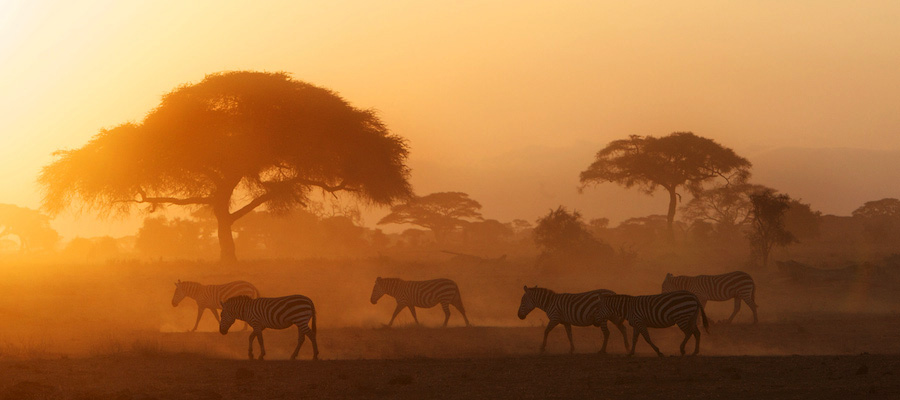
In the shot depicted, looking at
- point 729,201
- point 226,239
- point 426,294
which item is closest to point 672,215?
point 729,201

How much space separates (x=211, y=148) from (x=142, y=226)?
34.1 m

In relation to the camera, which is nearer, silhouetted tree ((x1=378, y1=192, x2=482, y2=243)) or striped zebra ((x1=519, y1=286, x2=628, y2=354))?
striped zebra ((x1=519, y1=286, x2=628, y2=354))

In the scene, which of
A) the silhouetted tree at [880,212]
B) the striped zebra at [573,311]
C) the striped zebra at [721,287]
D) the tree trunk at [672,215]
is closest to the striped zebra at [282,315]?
the striped zebra at [573,311]

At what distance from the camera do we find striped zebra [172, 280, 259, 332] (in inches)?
920

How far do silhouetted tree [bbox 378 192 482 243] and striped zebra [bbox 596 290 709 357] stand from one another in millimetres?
57962

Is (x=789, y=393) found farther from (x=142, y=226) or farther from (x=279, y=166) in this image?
(x=142, y=226)

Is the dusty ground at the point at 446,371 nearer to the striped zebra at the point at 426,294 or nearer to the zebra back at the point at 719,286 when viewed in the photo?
the striped zebra at the point at 426,294

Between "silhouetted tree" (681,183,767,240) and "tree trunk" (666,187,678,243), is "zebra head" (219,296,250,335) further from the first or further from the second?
"silhouetted tree" (681,183,767,240)

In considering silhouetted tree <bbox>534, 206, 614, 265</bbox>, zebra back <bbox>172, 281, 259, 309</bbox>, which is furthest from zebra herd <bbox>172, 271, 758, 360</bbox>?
silhouetted tree <bbox>534, 206, 614, 265</bbox>

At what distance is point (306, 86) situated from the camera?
39688 mm

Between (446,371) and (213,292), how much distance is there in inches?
434

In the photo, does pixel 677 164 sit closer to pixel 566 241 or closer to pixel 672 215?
pixel 672 215

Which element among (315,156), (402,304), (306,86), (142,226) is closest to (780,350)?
(402,304)

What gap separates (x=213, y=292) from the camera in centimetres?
2367
